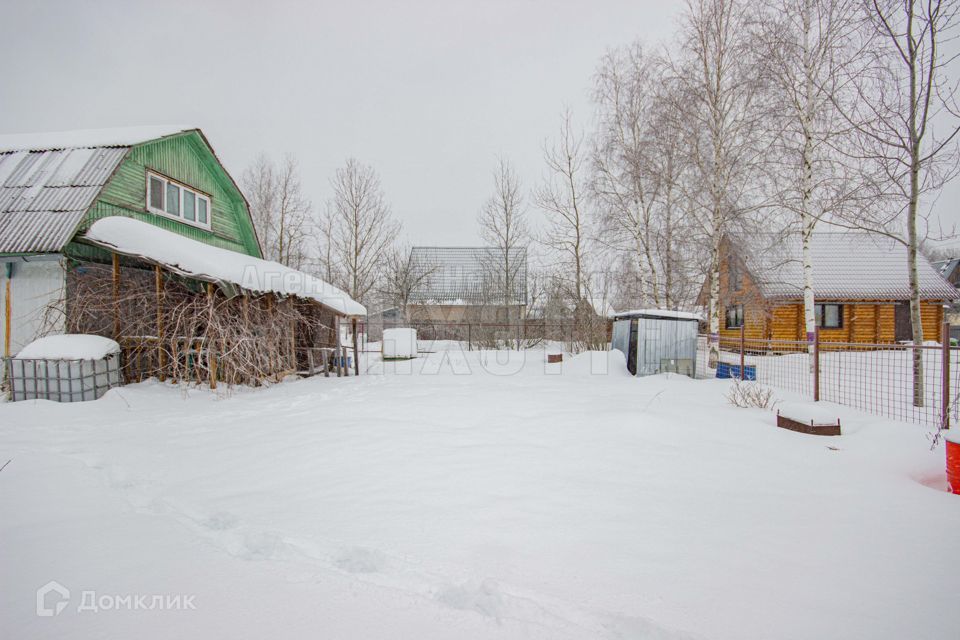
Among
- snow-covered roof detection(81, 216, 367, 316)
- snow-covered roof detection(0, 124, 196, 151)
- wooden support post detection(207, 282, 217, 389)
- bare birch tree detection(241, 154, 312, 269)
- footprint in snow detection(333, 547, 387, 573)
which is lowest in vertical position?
footprint in snow detection(333, 547, 387, 573)

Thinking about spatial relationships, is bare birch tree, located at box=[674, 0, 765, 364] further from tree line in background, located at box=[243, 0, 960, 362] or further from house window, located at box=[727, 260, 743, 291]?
house window, located at box=[727, 260, 743, 291]

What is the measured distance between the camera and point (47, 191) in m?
8.14

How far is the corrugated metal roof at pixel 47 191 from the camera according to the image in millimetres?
7375

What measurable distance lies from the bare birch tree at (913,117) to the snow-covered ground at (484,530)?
4.40 metres

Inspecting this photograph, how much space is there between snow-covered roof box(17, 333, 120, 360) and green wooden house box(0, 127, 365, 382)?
2.32ft

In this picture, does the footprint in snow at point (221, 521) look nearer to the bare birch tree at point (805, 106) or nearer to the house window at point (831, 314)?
the bare birch tree at point (805, 106)

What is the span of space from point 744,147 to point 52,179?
1510 cm

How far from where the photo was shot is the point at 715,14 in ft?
34.2

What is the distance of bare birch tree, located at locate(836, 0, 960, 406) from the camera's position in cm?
636

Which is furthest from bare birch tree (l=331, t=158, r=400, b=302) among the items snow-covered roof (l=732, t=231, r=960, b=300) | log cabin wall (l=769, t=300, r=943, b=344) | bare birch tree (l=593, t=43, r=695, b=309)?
log cabin wall (l=769, t=300, r=943, b=344)

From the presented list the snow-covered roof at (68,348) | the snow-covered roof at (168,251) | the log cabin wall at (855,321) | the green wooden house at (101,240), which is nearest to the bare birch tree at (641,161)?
the log cabin wall at (855,321)

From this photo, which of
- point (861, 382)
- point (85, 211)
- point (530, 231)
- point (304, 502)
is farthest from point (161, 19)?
point (861, 382)

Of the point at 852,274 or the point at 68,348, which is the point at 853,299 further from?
the point at 68,348

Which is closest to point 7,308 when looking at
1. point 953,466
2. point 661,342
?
point 953,466
